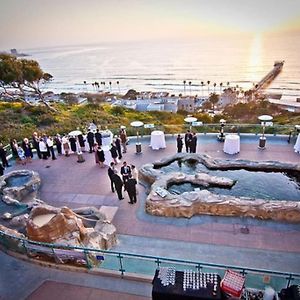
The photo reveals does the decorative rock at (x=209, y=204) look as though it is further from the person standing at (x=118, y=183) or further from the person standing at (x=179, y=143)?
the person standing at (x=179, y=143)

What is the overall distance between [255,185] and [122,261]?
7382mm

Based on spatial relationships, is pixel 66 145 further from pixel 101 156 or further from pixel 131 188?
pixel 131 188

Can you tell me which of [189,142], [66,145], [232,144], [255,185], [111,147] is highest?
[111,147]

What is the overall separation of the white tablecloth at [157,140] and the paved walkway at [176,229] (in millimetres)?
2095

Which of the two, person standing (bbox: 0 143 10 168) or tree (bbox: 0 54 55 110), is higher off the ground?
tree (bbox: 0 54 55 110)

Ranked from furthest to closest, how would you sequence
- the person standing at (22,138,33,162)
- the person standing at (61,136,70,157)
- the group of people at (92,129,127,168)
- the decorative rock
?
the person standing at (61,136,70,157) → the person standing at (22,138,33,162) → the group of people at (92,129,127,168) → the decorative rock

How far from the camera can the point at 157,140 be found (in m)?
17.3

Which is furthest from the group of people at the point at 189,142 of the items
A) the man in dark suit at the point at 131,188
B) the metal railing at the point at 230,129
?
the man in dark suit at the point at 131,188

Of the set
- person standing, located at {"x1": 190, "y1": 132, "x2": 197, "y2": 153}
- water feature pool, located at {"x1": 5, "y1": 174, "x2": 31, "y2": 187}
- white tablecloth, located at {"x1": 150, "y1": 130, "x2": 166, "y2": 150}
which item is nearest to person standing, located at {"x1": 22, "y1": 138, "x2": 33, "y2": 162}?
water feature pool, located at {"x1": 5, "y1": 174, "x2": 31, "y2": 187}

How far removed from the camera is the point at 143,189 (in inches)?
531

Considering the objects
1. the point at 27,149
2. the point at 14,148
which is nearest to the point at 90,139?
the point at 27,149

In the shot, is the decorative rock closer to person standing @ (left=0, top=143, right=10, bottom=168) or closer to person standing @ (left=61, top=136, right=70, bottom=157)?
person standing @ (left=61, top=136, right=70, bottom=157)

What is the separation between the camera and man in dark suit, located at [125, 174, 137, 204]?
1190 cm

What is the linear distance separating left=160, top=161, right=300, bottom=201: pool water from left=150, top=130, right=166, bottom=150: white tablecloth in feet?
10.5
